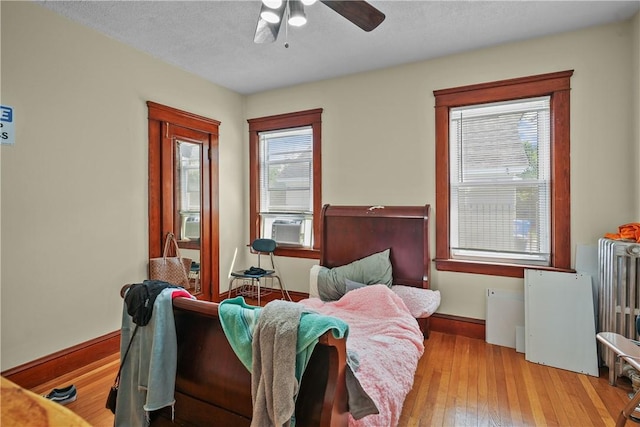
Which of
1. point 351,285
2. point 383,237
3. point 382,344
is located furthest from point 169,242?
point 382,344

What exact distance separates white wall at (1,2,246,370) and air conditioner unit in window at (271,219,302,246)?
5.10 feet

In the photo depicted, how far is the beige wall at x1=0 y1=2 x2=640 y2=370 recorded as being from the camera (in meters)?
2.36

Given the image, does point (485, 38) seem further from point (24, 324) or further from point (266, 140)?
point (24, 324)

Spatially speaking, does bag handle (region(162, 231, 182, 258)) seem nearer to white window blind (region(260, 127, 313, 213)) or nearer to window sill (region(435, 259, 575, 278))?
white window blind (region(260, 127, 313, 213))

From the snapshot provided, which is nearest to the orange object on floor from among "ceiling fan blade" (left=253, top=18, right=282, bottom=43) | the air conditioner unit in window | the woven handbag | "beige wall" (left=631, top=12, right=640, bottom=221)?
"beige wall" (left=631, top=12, right=640, bottom=221)

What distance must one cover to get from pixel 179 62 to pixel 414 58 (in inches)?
93.7

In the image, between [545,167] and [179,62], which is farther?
[179,62]

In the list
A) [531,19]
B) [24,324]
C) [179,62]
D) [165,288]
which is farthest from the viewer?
[179,62]

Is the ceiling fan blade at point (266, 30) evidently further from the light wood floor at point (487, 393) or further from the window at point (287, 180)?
the light wood floor at point (487, 393)

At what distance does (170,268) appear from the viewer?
336cm

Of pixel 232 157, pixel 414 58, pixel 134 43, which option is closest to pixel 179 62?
pixel 134 43

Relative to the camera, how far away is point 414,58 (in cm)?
330

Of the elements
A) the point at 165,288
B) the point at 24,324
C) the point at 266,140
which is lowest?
the point at 24,324

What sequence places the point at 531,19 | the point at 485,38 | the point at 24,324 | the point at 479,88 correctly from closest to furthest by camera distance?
1. the point at 24,324
2. the point at 531,19
3. the point at 485,38
4. the point at 479,88
